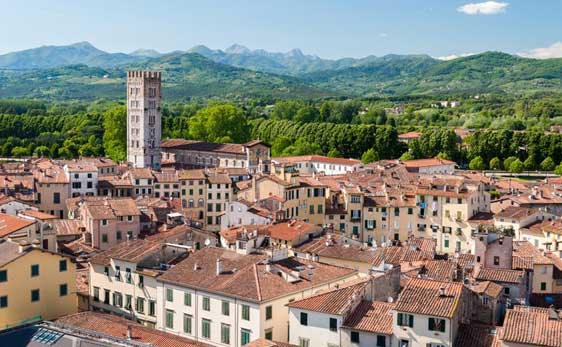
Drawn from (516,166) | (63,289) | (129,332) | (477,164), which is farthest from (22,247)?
(477,164)

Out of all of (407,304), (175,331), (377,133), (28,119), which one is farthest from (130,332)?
(28,119)

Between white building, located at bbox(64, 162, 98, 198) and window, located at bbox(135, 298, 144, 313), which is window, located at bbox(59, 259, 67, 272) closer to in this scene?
window, located at bbox(135, 298, 144, 313)

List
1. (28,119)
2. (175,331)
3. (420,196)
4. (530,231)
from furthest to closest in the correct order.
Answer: (28,119)
(420,196)
(530,231)
(175,331)

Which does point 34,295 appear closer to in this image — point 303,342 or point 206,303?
point 206,303

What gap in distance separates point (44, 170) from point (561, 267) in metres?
55.9

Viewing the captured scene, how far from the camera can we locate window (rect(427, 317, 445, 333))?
3089 centimetres

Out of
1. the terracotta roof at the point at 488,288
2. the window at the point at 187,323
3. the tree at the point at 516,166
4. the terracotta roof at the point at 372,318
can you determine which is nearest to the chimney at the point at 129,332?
the window at the point at 187,323

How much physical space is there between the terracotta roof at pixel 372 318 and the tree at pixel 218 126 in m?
116

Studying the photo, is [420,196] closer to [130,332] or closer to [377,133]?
[130,332]

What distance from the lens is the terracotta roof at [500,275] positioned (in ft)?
130

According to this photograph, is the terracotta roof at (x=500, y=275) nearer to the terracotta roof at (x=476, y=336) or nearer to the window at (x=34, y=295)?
the terracotta roof at (x=476, y=336)

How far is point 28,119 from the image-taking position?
185 metres

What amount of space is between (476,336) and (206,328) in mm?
13275

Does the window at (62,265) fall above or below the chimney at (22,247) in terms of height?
below
